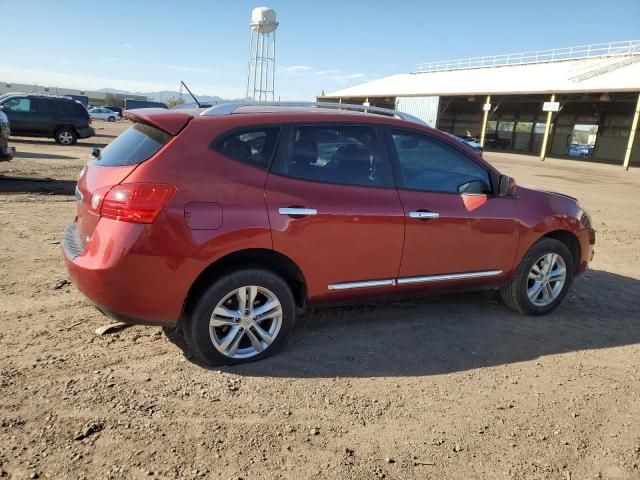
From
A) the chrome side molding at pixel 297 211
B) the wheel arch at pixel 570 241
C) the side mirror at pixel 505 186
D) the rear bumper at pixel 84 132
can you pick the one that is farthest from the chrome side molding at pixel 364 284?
the rear bumper at pixel 84 132

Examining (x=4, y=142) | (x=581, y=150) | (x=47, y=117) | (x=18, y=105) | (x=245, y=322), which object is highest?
(x=581, y=150)

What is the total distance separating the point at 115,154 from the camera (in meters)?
3.54

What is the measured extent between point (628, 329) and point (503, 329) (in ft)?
4.11

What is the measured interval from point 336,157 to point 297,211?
584 mm

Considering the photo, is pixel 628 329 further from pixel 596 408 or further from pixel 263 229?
pixel 263 229

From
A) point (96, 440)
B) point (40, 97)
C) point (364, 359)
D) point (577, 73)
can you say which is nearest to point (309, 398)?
point (364, 359)

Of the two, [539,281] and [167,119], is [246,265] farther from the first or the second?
[539,281]

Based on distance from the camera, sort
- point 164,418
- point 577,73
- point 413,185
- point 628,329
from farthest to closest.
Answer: point 577,73 → point 628,329 → point 413,185 → point 164,418

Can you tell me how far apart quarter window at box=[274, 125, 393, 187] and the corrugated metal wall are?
34.7 meters

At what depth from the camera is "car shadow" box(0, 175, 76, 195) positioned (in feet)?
30.9

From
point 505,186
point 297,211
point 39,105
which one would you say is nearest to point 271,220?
point 297,211

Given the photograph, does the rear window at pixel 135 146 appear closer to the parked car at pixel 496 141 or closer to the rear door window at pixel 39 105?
the rear door window at pixel 39 105

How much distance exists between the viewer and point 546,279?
4832 mm

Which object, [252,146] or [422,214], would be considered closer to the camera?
[252,146]
